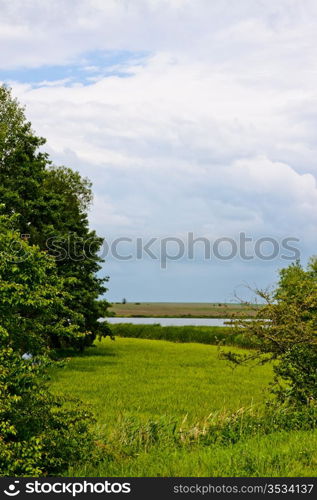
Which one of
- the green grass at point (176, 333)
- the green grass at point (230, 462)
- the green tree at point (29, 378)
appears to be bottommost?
the green grass at point (176, 333)

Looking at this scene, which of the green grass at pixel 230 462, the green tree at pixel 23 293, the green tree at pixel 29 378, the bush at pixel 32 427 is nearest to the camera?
the green grass at pixel 230 462

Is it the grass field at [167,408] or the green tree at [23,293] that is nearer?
the grass field at [167,408]

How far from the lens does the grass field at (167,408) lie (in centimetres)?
1044

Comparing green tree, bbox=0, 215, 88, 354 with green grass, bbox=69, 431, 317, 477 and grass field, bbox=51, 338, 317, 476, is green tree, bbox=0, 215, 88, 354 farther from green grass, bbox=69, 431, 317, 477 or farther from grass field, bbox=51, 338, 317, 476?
grass field, bbox=51, 338, 317, 476

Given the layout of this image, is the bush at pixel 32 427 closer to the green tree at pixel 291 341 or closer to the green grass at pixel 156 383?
the green grass at pixel 156 383

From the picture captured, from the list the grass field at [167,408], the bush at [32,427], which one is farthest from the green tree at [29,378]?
the grass field at [167,408]

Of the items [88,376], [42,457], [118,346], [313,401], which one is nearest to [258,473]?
[42,457]

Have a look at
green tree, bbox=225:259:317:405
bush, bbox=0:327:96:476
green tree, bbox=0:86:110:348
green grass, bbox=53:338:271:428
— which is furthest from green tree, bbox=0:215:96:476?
green tree, bbox=0:86:110:348

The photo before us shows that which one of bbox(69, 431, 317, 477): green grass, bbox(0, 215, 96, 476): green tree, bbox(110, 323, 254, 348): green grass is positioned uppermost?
bbox(0, 215, 96, 476): green tree

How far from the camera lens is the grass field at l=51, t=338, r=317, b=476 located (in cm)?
1044

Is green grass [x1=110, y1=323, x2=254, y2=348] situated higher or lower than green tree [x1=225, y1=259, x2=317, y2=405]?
lower
